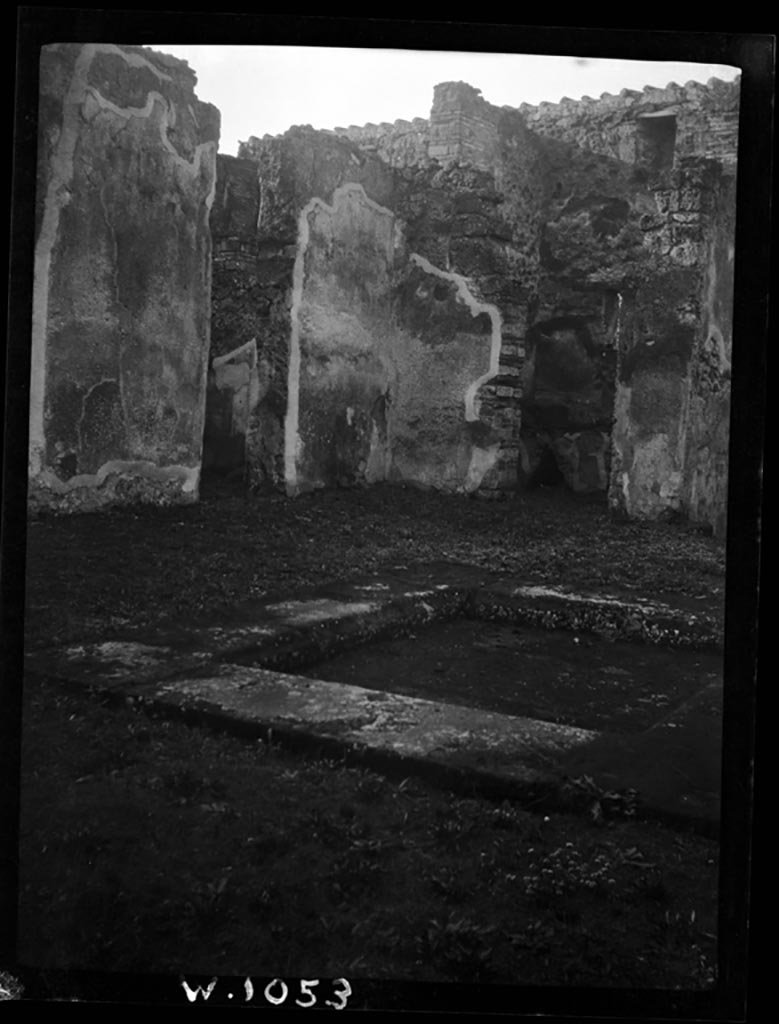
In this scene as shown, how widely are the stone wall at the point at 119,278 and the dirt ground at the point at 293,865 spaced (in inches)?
14.5

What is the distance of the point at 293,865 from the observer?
2742 millimetres

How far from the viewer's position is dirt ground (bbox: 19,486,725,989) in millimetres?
2676

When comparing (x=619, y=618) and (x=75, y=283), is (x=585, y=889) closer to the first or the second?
(x=619, y=618)

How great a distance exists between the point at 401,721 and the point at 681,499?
1.24 meters

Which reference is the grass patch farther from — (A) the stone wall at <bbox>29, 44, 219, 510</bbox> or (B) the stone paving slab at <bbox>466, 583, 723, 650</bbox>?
(A) the stone wall at <bbox>29, 44, 219, 510</bbox>

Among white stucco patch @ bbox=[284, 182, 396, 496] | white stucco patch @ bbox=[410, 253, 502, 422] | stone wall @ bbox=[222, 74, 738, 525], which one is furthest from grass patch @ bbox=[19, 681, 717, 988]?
white stucco patch @ bbox=[410, 253, 502, 422]

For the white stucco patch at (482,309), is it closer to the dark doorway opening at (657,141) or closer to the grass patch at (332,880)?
the dark doorway opening at (657,141)

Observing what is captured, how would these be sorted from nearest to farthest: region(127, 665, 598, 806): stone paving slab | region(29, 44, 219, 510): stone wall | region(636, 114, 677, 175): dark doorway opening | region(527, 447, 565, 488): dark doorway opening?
region(127, 665, 598, 806): stone paving slab < region(29, 44, 219, 510): stone wall < region(636, 114, 677, 175): dark doorway opening < region(527, 447, 565, 488): dark doorway opening

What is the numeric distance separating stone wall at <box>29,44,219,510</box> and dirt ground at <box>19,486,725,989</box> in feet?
1.21

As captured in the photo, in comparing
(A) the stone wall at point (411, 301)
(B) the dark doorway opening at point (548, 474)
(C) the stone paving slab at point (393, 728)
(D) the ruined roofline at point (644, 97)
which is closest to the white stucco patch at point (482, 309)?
(A) the stone wall at point (411, 301)

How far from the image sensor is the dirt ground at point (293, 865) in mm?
2676

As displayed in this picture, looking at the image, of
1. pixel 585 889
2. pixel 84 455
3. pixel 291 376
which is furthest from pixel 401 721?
pixel 291 376

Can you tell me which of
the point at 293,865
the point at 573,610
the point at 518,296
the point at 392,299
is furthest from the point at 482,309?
the point at 293,865

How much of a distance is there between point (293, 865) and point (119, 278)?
1970mm
